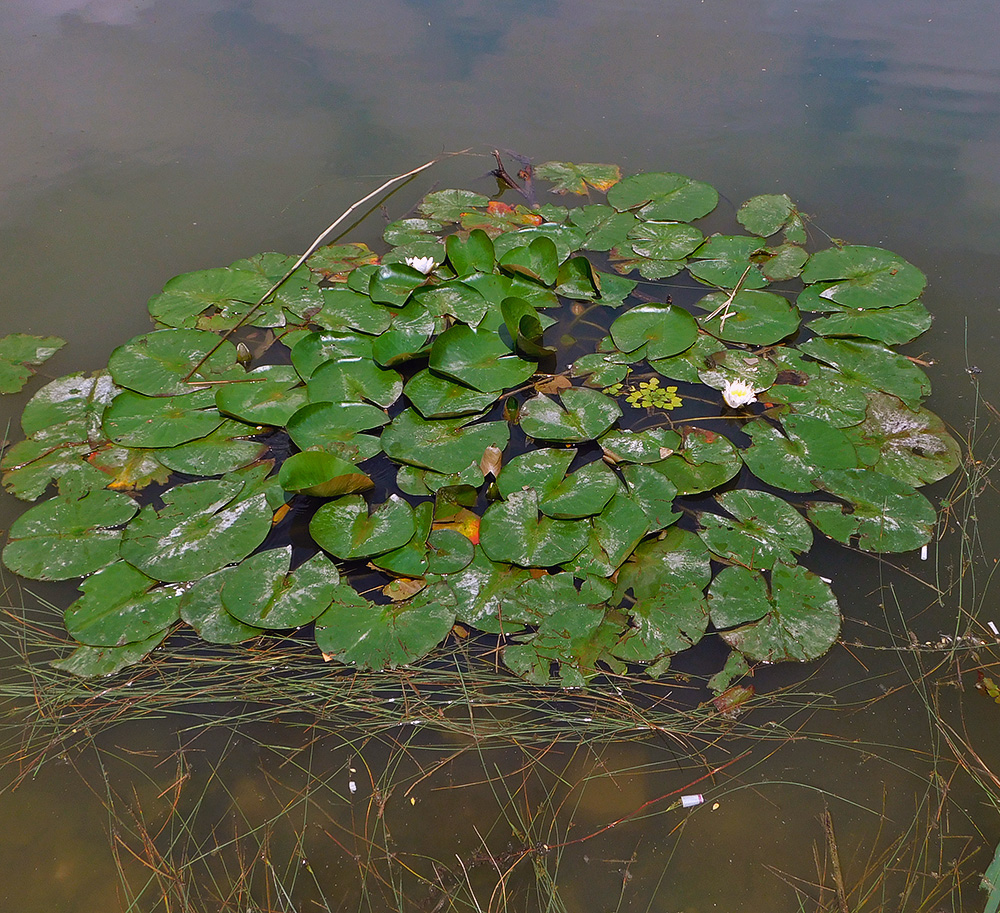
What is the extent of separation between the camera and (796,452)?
287 cm

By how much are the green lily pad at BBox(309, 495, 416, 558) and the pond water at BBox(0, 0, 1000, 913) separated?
1.76ft

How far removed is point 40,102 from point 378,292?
3.32 meters

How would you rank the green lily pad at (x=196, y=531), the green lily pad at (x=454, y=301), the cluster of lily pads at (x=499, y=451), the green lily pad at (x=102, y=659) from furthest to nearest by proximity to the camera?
the green lily pad at (x=454, y=301)
the green lily pad at (x=196, y=531)
the cluster of lily pads at (x=499, y=451)
the green lily pad at (x=102, y=659)

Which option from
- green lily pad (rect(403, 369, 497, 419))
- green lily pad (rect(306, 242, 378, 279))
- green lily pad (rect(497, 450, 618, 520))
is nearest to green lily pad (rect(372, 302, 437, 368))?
green lily pad (rect(403, 369, 497, 419))

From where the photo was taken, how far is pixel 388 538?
8.31ft

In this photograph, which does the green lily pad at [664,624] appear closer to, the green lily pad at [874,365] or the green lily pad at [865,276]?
the green lily pad at [874,365]

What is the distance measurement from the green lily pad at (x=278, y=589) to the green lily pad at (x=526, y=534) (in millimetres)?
580

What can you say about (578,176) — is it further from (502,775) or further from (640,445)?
(502,775)

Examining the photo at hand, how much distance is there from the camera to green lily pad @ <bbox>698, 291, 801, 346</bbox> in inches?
131

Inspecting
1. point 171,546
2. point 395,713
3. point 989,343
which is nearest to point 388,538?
point 395,713

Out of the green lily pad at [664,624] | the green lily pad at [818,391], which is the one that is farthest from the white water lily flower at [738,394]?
the green lily pad at [664,624]

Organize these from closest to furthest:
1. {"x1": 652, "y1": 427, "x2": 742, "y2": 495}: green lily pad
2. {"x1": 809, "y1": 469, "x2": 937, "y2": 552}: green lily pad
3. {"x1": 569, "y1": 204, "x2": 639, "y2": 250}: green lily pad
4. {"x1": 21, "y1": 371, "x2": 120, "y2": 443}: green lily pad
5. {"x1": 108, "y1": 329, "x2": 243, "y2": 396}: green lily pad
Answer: {"x1": 809, "y1": 469, "x2": 937, "y2": 552}: green lily pad
{"x1": 652, "y1": 427, "x2": 742, "y2": 495}: green lily pad
{"x1": 21, "y1": 371, "x2": 120, "y2": 443}: green lily pad
{"x1": 108, "y1": 329, "x2": 243, "y2": 396}: green lily pad
{"x1": 569, "y1": 204, "x2": 639, "y2": 250}: green lily pad

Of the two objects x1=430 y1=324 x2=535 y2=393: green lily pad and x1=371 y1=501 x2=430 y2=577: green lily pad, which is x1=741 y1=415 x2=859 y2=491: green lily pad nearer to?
x1=430 y1=324 x2=535 y2=393: green lily pad

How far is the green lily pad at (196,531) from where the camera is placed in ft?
8.21
